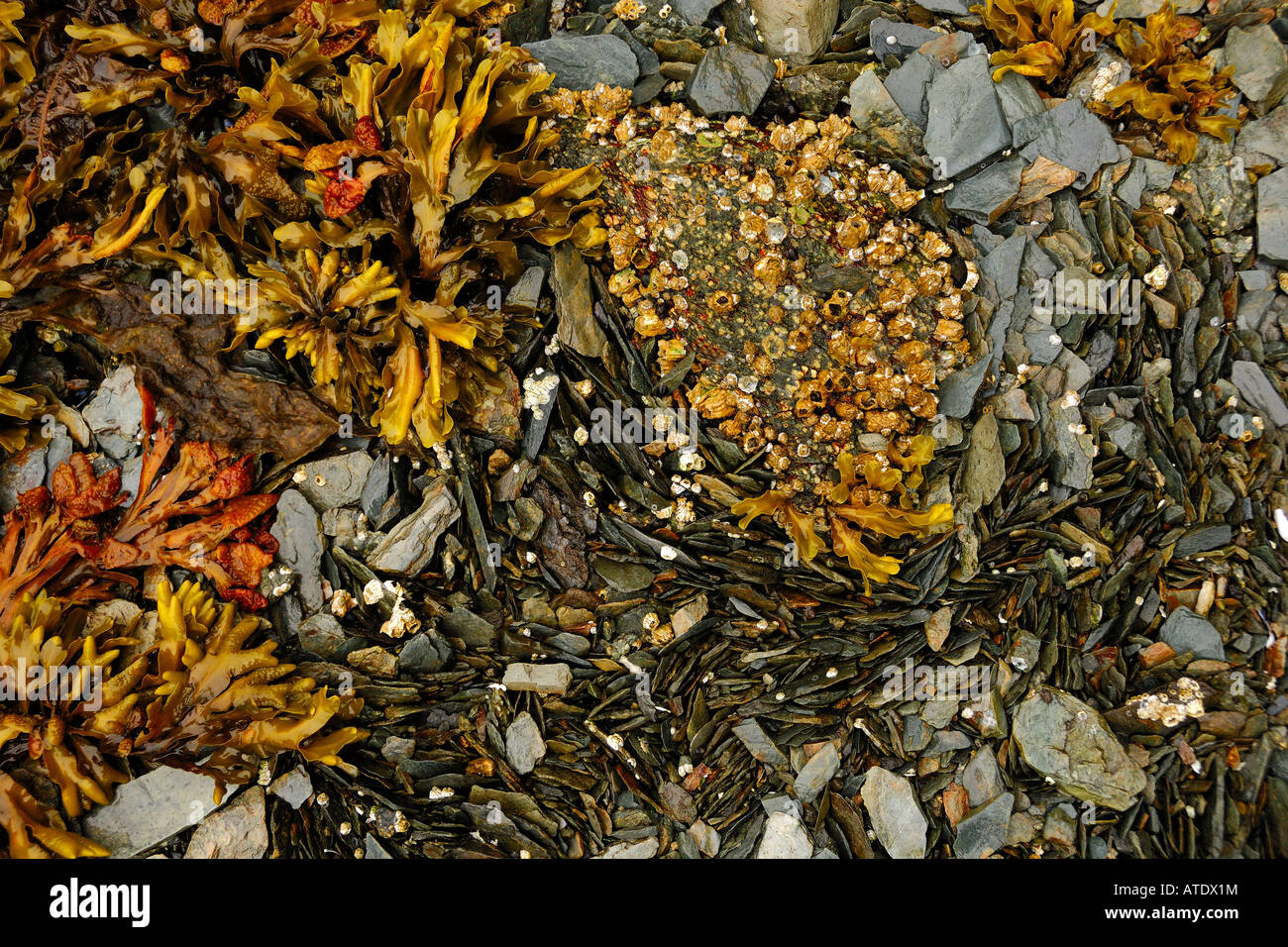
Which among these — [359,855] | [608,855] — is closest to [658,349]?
[608,855]

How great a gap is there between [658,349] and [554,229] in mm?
637

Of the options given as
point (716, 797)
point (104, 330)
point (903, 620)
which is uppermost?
point (104, 330)

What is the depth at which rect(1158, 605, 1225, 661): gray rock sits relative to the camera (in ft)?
10.6

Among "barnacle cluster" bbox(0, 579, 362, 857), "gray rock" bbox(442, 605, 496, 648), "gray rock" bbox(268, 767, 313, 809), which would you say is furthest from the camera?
"gray rock" bbox(442, 605, 496, 648)

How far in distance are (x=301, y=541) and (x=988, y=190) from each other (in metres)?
3.28

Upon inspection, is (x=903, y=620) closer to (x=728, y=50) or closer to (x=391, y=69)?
(x=728, y=50)

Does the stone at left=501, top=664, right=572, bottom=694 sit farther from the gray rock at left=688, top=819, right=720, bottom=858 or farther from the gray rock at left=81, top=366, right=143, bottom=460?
the gray rock at left=81, top=366, right=143, bottom=460

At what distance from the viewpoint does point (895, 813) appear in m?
3.20

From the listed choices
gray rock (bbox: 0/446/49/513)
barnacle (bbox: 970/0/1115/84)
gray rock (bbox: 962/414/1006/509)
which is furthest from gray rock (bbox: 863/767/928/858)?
gray rock (bbox: 0/446/49/513)

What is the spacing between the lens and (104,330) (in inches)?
124

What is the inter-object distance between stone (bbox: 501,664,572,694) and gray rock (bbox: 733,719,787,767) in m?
0.78

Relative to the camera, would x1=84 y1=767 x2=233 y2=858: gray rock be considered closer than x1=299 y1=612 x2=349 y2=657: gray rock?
Yes

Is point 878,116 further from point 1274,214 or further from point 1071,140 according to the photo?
point 1274,214

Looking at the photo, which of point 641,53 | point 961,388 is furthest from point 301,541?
point 961,388
